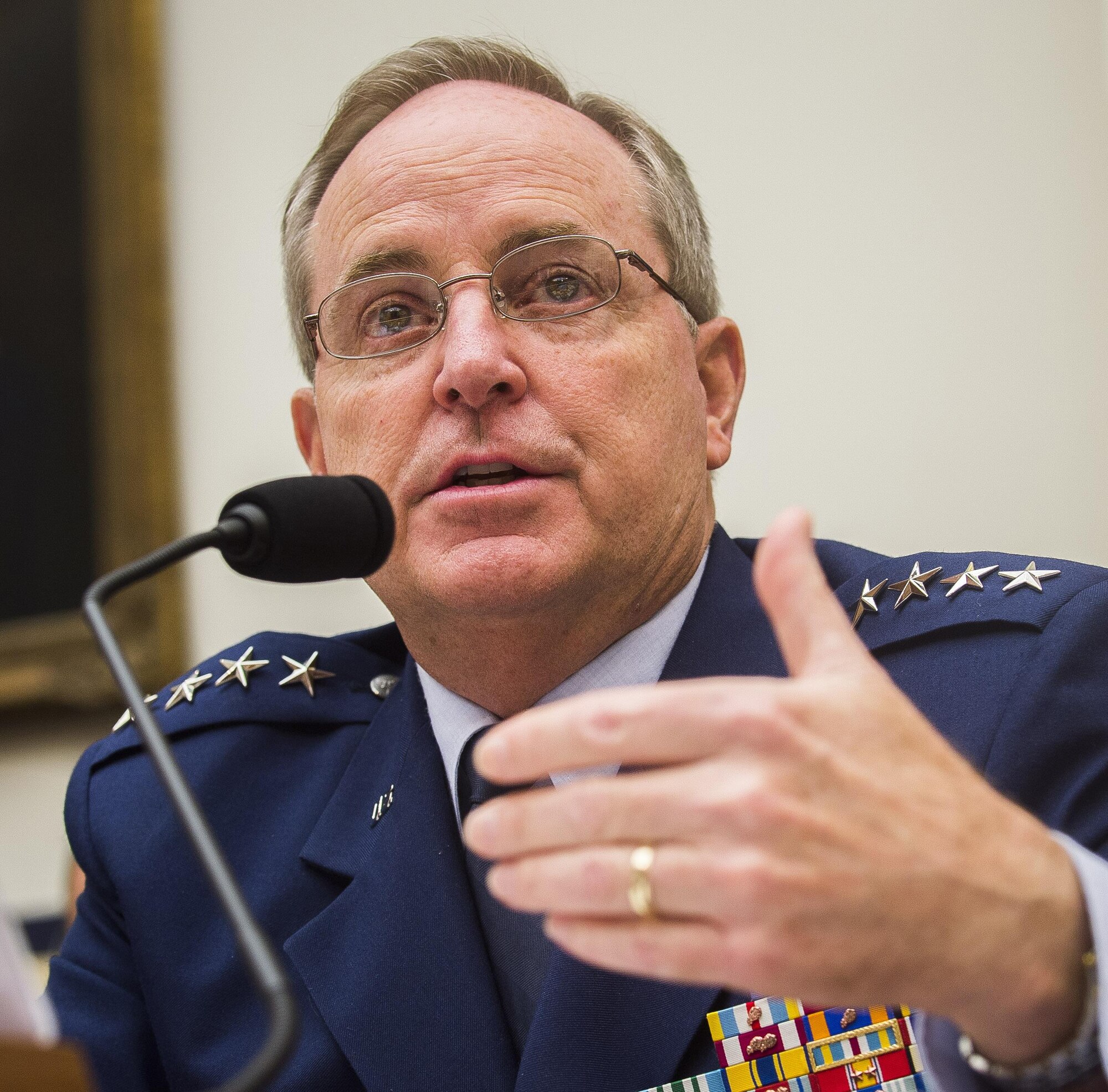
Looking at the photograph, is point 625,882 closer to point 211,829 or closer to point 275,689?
point 211,829

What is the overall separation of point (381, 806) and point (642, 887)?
811mm

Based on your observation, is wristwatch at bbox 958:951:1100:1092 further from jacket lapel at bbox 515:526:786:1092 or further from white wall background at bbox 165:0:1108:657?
white wall background at bbox 165:0:1108:657

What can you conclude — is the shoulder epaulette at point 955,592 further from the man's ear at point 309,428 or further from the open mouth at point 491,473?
the man's ear at point 309,428

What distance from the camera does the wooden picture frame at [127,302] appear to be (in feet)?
7.50

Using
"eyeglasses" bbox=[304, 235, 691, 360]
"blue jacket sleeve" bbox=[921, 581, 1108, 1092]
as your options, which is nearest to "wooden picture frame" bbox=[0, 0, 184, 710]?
"eyeglasses" bbox=[304, 235, 691, 360]

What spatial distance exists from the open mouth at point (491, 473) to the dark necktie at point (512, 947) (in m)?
0.31

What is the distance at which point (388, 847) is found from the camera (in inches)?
50.7

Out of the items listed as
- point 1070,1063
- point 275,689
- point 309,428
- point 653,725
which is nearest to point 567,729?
point 653,725

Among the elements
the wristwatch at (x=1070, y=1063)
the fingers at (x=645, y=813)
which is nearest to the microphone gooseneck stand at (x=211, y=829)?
the fingers at (x=645, y=813)

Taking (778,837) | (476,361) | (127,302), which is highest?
(127,302)

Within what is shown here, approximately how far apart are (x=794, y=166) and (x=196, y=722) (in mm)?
1266

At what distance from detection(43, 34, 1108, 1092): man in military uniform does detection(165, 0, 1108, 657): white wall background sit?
1.27ft

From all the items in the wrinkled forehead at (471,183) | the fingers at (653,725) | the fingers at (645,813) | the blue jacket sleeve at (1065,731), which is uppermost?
the wrinkled forehead at (471,183)

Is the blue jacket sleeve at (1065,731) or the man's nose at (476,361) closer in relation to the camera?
the blue jacket sleeve at (1065,731)
